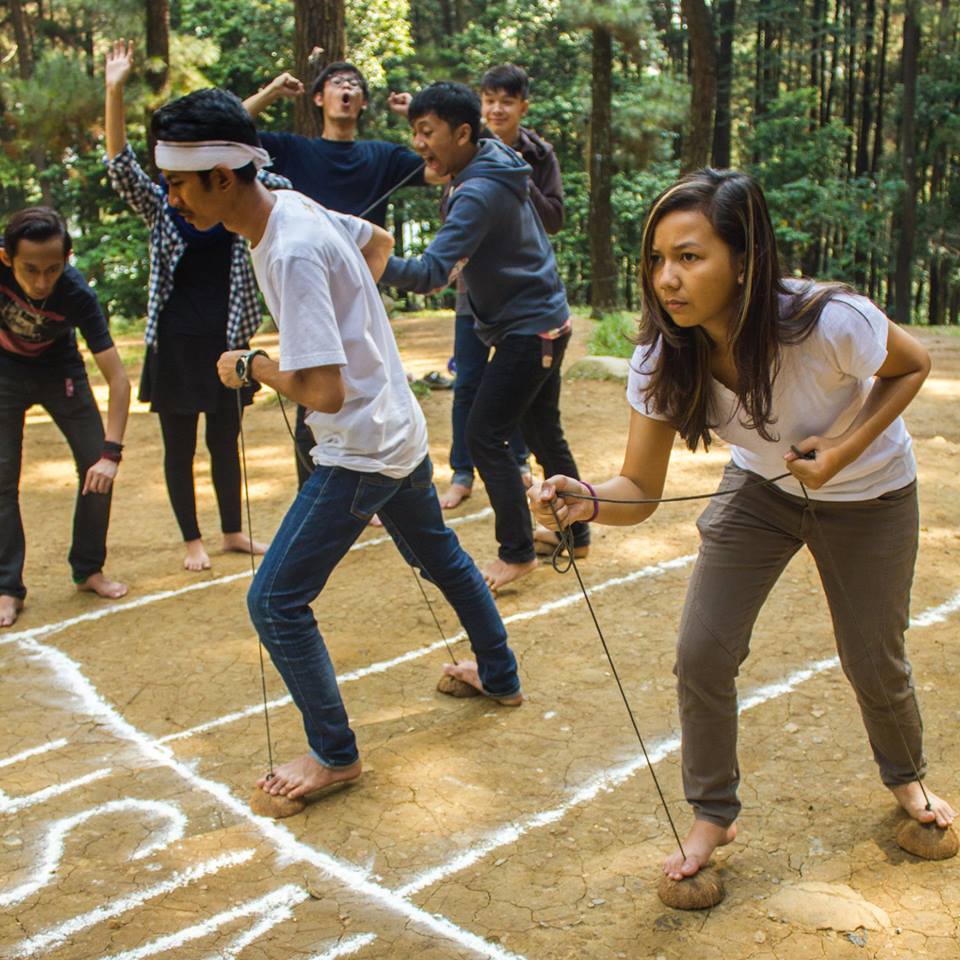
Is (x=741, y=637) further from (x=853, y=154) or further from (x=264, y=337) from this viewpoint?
(x=853, y=154)

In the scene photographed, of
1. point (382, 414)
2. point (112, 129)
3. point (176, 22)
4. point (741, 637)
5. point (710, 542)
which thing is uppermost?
point (176, 22)

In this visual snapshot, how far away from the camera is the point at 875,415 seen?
2.70m

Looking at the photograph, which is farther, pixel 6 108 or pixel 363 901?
pixel 6 108

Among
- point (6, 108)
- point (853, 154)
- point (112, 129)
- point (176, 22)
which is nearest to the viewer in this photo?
point (112, 129)

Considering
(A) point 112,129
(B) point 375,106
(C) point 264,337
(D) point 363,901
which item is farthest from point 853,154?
(D) point 363,901

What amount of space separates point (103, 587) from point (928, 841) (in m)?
4.21

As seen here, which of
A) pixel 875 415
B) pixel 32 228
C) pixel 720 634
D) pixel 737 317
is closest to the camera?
pixel 737 317

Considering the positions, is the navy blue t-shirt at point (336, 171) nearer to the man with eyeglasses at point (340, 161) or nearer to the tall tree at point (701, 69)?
the man with eyeglasses at point (340, 161)

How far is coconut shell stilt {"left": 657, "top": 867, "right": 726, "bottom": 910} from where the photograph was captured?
9.48 feet

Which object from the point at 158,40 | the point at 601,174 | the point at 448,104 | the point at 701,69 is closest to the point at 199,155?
the point at 448,104

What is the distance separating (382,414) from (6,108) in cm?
2391

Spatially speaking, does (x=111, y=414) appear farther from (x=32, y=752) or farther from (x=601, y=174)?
(x=601, y=174)

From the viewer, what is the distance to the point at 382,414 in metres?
3.38

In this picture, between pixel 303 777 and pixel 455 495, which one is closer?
pixel 303 777
